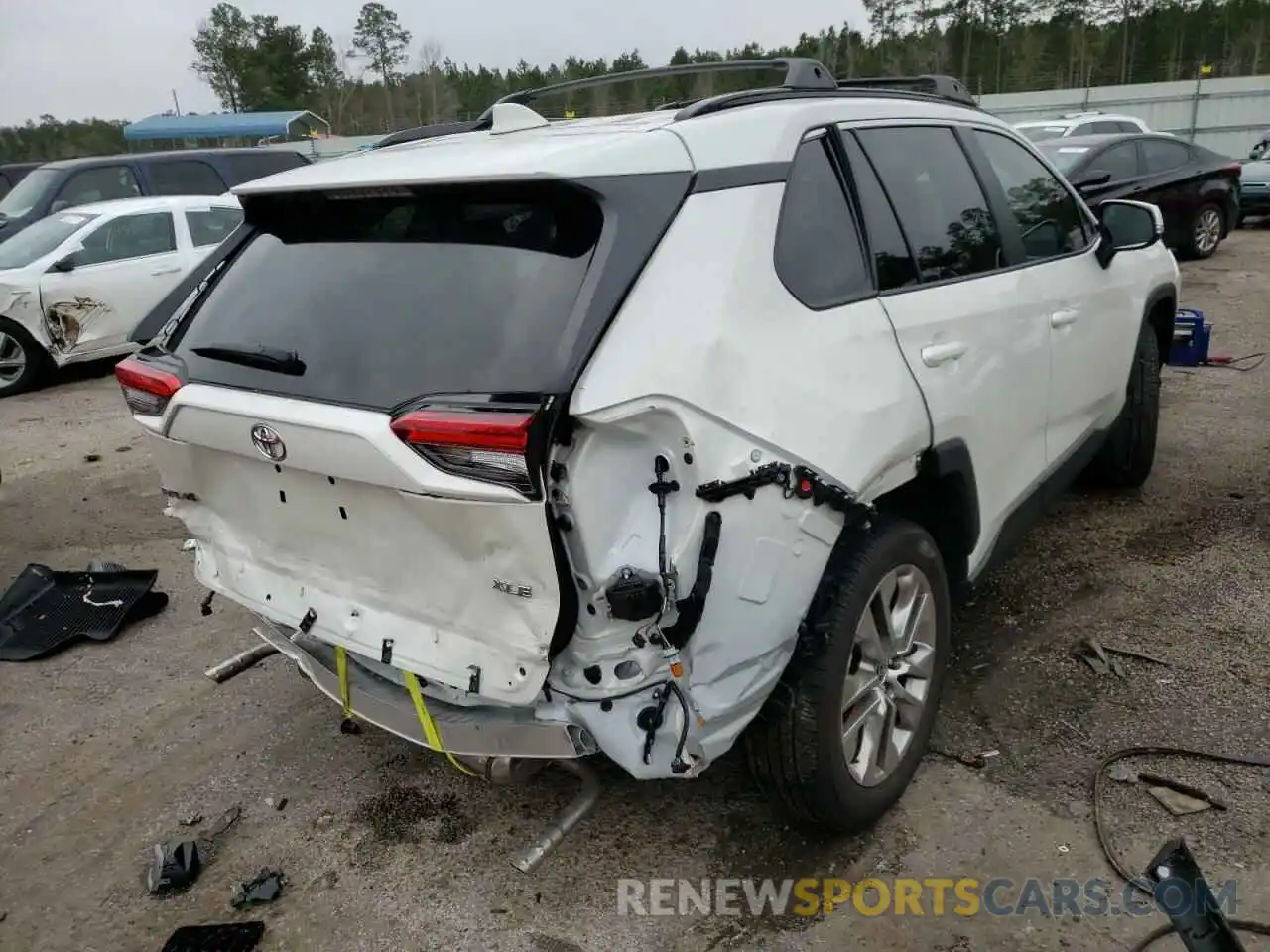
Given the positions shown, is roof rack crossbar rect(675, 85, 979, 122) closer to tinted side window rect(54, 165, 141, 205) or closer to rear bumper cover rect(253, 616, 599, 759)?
rear bumper cover rect(253, 616, 599, 759)

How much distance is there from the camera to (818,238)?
99.7 inches

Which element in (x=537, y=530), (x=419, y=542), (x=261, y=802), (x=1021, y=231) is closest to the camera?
(x=537, y=530)

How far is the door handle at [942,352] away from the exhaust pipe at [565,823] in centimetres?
146

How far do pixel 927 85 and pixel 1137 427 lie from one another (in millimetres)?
2204

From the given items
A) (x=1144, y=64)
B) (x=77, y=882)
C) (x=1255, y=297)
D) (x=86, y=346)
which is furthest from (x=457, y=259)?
(x=1144, y=64)

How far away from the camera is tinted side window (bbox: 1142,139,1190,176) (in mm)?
11742

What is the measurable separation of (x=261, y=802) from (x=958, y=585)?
2.38m

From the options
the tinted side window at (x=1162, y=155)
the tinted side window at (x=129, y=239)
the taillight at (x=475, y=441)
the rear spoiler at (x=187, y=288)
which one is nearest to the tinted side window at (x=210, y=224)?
the tinted side window at (x=129, y=239)

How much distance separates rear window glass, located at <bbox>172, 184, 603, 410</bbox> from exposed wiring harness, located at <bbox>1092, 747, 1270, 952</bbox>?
2004 millimetres

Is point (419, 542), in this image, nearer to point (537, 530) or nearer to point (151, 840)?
point (537, 530)

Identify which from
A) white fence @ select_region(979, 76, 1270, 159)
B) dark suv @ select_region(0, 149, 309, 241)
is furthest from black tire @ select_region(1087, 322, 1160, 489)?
white fence @ select_region(979, 76, 1270, 159)

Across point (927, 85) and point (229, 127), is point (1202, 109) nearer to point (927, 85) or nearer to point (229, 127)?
point (927, 85)

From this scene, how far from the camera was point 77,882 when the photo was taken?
2863 millimetres

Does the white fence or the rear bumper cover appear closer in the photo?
the rear bumper cover
